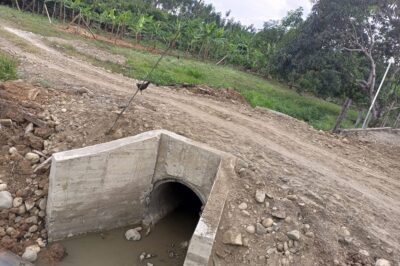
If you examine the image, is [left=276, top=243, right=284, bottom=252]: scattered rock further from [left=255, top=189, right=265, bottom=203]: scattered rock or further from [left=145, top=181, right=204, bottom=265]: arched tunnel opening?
[left=145, top=181, right=204, bottom=265]: arched tunnel opening

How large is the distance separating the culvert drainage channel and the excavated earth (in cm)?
86

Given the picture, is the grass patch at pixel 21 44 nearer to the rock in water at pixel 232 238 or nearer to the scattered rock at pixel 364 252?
the rock in water at pixel 232 238

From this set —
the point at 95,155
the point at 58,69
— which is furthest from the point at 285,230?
the point at 58,69

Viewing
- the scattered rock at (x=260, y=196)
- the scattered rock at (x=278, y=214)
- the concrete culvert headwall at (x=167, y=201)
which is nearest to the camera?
the scattered rock at (x=278, y=214)

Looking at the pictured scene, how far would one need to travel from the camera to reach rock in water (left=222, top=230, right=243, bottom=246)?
20.9 ft

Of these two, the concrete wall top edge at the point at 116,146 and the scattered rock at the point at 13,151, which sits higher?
the concrete wall top edge at the point at 116,146

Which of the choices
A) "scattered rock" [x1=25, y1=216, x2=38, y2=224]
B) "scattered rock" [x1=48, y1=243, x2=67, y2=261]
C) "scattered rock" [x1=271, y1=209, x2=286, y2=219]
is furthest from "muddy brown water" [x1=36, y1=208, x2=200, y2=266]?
"scattered rock" [x1=271, y1=209, x2=286, y2=219]

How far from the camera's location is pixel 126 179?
7.88 meters

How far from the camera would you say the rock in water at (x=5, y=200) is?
714cm

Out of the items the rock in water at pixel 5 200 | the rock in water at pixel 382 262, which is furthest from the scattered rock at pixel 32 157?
the rock in water at pixel 382 262

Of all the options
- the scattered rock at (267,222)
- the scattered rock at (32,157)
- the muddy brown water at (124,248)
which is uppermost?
the scattered rock at (267,222)

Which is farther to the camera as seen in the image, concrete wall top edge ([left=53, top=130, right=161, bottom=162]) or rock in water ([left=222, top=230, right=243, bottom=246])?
concrete wall top edge ([left=53, top=130, right=161, bottom=162])

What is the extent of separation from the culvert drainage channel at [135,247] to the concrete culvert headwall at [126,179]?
8.7 inches

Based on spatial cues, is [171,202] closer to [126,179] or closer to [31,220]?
[126,179]
